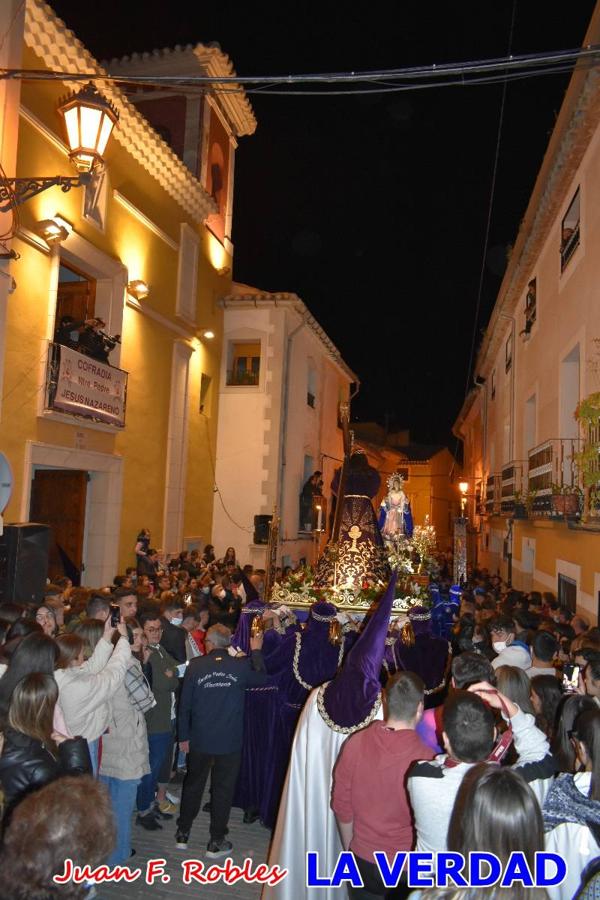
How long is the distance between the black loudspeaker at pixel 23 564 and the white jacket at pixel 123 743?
3.14 meters

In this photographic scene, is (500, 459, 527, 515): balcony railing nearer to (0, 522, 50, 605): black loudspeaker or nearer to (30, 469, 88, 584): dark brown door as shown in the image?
(30, 469, 88, 584): dark brown door

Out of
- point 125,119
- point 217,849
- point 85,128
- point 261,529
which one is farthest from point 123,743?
point 261,529

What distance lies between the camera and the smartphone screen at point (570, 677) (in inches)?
212

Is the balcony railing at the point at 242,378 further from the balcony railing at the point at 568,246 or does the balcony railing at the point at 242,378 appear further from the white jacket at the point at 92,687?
the white jacket at the point at 92,687

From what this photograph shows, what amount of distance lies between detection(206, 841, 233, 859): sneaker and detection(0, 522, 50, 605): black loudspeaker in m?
3.67

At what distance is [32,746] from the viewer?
3.32m

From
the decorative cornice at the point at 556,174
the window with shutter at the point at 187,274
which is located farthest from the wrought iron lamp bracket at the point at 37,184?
the window with shutter at the point at 187,274

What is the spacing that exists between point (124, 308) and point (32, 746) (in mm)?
11537

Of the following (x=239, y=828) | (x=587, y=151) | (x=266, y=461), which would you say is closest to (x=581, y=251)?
(x=587, y=151)

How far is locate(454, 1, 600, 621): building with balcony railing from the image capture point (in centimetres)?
948

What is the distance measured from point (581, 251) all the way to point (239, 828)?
30.6 feet

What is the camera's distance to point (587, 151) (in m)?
10.5

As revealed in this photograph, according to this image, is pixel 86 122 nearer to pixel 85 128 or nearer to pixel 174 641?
pixel 85 128

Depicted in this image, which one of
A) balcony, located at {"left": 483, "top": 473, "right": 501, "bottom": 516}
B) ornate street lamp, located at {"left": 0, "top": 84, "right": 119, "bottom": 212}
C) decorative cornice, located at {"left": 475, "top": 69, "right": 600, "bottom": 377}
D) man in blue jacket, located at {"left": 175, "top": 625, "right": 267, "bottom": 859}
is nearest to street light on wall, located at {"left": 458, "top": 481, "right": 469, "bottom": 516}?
balcony, located at {"left": 483, "top": 473, "right": 501, "bottom": 516}
